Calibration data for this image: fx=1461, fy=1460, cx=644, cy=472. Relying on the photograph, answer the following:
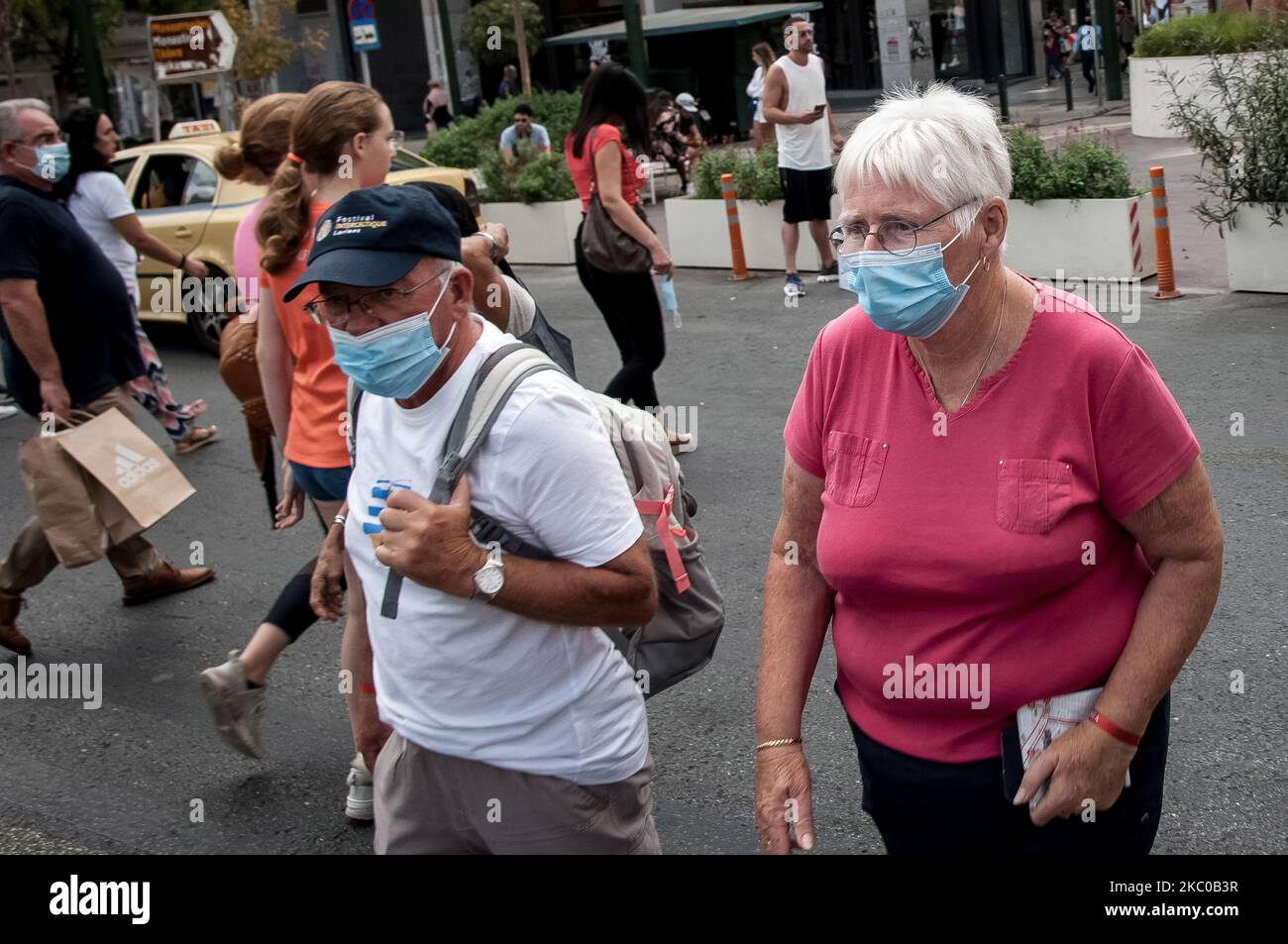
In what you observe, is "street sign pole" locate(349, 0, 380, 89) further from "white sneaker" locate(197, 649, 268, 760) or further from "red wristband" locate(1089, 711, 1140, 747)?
"red wristband" locate(1089, 711, 1140, 747)

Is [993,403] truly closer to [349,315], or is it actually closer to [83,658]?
[349,315]

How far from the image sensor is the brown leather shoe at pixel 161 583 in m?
6.60

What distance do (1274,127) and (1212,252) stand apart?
6.55 ft

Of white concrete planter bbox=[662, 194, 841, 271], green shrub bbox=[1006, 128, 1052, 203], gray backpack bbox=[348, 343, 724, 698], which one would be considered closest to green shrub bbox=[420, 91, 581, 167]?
white concrete planter bbox=[662, 194, 841, 271]

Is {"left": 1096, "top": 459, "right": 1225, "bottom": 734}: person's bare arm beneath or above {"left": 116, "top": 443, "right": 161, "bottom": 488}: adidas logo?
above

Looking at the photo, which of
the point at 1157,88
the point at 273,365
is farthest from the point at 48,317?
the point at 1157,88

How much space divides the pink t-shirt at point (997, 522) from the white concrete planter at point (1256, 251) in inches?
330

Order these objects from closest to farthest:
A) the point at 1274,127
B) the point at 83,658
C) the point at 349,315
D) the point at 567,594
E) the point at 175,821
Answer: the point at 567,594
the point at 349,315
the point at 175,821
the point at 83,658
the point at 1274,127

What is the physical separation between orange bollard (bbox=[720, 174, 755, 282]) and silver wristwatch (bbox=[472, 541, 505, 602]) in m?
10.7

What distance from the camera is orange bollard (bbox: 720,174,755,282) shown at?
12.9 meters

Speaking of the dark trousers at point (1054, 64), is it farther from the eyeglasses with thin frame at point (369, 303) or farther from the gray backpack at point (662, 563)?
the eyeglasses with thin frame at point (369, 303)

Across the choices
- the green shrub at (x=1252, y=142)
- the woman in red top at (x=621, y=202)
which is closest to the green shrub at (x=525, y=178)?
the green shrub at (x=1252, y=142)
